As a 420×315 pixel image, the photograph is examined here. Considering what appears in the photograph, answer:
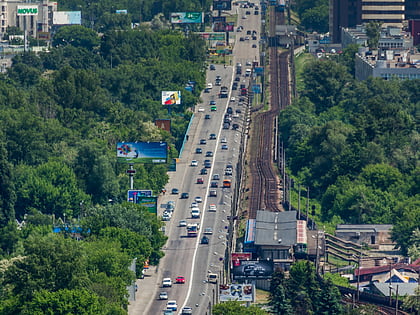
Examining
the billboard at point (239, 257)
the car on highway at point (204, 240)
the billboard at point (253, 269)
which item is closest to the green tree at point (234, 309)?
the billboard at point (253, 269)

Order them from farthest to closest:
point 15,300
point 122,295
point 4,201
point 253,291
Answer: point 4,201 → point 253,291 → point 122,295 → point 15,300

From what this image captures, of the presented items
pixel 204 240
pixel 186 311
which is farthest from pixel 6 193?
pixel 186 311

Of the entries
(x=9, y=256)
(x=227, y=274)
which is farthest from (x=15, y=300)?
(x=227, y=274)

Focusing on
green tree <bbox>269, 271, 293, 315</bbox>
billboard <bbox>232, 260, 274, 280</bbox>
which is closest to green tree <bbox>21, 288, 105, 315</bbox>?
green tree <bbox>269, 271, 293, 315</bbox>

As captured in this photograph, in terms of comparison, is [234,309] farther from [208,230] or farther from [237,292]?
[208,230]

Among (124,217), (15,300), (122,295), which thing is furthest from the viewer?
(124,217)

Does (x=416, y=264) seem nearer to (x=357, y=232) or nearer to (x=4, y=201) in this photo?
(x=357, y=232)

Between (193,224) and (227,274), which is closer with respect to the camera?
(227,274)

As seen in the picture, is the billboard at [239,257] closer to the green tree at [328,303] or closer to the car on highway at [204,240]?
the car on highway at [204,240]
